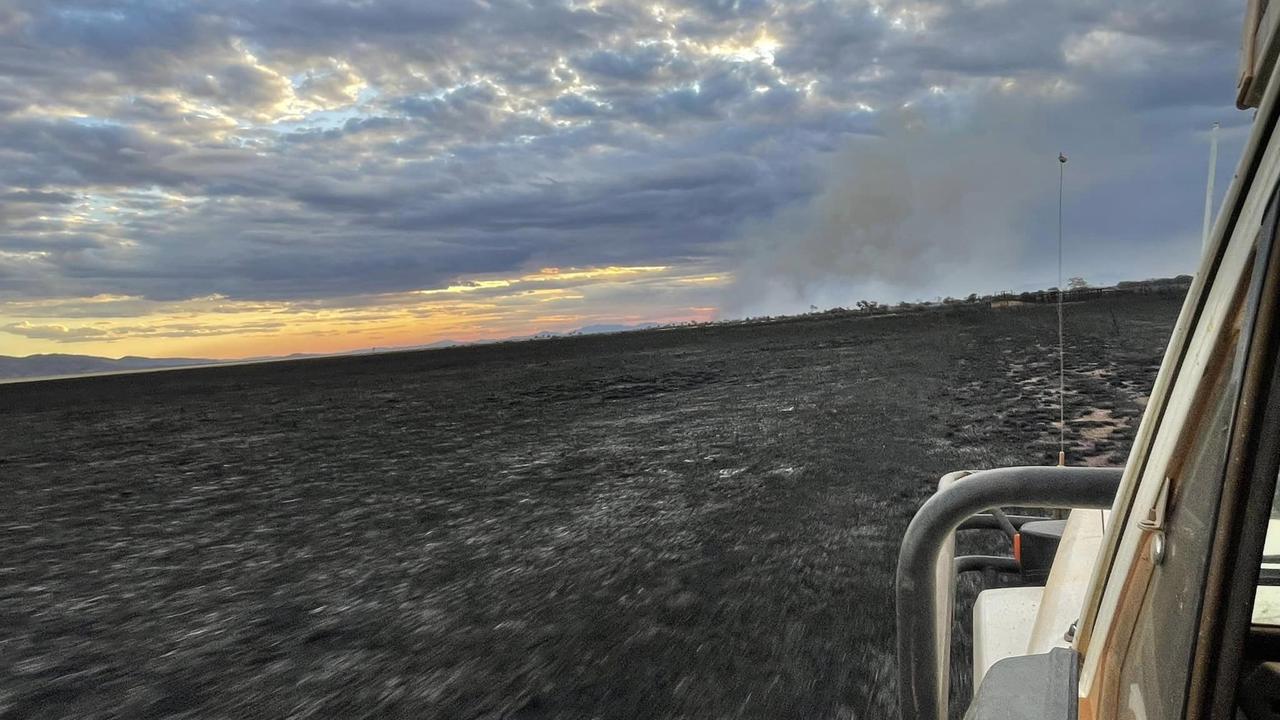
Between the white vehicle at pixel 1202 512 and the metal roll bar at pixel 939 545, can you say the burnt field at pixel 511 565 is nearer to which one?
the metal roll bar at pixel 939 545

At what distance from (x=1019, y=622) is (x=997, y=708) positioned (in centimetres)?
133

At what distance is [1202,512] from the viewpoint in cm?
91

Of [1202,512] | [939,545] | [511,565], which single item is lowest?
[511,565]

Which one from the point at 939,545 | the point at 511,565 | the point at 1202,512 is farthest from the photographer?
the point at 511,565

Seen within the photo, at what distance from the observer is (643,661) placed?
5797mm

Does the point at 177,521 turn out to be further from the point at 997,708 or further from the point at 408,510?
the point at 997,708

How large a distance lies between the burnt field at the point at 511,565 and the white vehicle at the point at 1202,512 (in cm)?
383

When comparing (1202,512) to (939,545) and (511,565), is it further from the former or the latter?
(511,565)

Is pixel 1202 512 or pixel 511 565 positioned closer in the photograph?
pixel 1202 512

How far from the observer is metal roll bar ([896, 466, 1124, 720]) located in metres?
1.86

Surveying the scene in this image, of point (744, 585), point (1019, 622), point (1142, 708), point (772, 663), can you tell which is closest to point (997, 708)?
point (1142, 708)

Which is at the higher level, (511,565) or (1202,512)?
(1202,512)

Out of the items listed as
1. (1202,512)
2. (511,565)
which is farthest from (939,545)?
(511,565)

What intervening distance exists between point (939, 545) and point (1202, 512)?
1104 mm
